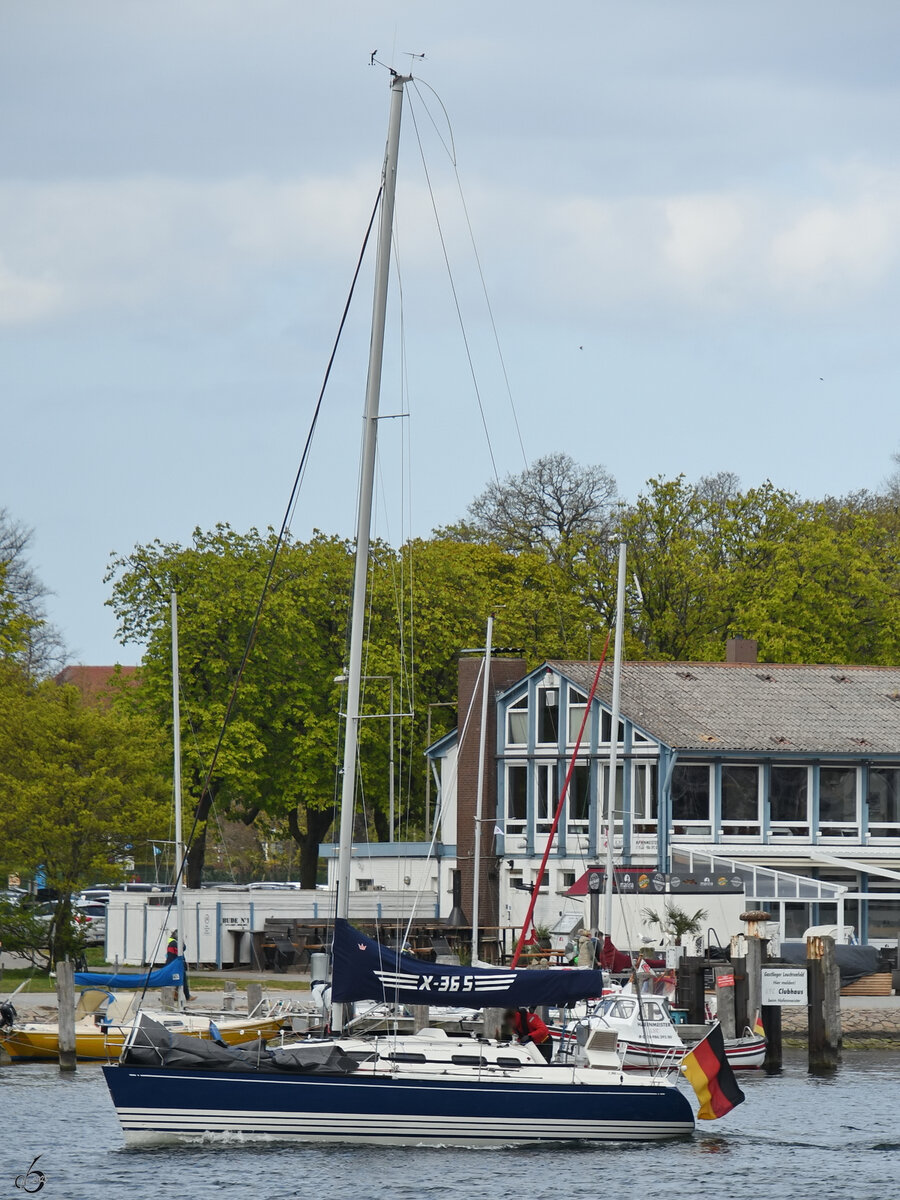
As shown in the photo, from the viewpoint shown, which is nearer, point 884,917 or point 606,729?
point 884,917

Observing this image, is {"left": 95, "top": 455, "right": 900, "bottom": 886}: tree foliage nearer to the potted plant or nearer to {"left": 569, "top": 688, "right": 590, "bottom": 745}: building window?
{"left": 569, "top": 688, "right": 590, "bottom": 745}: building window

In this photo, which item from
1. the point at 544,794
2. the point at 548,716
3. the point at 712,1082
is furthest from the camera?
the point at 548,716

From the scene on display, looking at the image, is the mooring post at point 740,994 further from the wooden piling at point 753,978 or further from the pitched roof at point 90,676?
the pitched roof at point 90,676

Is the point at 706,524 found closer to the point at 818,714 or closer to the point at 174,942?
the point at 818,714

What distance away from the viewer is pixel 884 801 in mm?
55031

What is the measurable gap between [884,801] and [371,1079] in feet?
106

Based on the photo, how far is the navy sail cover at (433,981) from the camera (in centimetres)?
2606

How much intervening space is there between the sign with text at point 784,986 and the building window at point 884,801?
17.6 metres

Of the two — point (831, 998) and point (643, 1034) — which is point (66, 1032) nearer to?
point (643, 1034)

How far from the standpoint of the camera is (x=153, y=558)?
69.4 meters

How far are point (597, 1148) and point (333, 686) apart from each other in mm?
40912

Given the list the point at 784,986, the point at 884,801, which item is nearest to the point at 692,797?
the point at 884,801

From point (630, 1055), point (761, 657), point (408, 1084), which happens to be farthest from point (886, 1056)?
point (761, 657)

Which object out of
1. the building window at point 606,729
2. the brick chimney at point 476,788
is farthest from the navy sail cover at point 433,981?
the brick chimney at point 476,788
